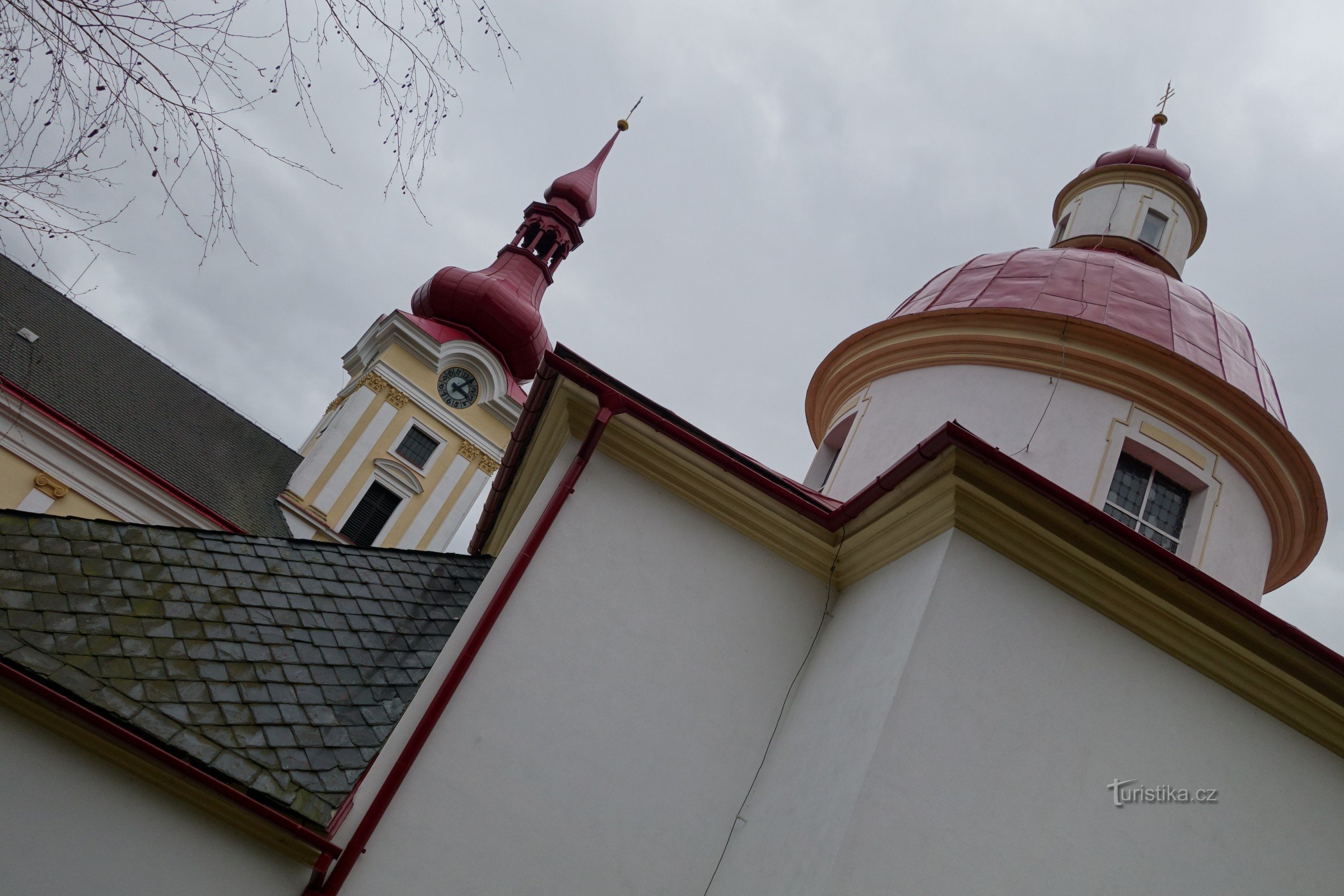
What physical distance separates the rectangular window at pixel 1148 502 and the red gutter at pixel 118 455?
14.8 metres

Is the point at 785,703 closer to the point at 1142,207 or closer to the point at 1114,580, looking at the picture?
the point at 1114,580

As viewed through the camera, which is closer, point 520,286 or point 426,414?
point 426,414

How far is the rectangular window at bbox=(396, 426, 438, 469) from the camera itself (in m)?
25.2

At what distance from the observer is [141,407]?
73.0 ft

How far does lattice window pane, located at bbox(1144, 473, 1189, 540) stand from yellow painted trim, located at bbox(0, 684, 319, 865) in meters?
7.55

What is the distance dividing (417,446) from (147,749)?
69.5 feet

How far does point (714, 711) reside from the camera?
6.04m

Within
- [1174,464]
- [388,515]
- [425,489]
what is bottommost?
[1174,464]

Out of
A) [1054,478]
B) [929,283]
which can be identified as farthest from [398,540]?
[1054,478]

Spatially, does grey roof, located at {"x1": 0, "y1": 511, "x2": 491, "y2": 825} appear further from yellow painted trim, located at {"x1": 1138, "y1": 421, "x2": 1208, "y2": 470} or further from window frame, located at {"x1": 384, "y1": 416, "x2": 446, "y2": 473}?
window frame, located at {"x1": 384, "y1": 416, "x2": 446, "y2": 473}

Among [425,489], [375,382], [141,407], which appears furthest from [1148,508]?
[141,407]

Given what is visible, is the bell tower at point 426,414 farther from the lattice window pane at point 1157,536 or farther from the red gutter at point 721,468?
the lattice window pane at point 1157,536

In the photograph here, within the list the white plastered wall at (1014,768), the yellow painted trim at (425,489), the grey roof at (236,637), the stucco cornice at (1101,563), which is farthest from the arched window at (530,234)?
the white plastered wall at (1014,768)

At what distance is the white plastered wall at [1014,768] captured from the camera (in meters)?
4.82
